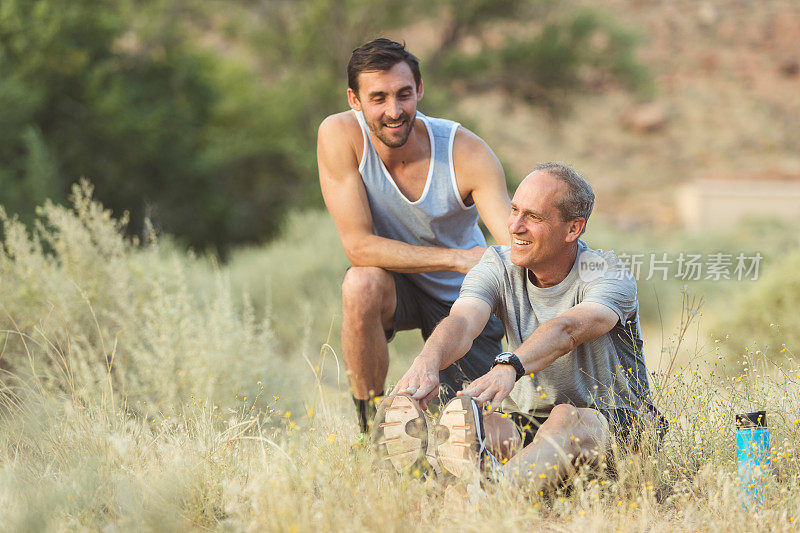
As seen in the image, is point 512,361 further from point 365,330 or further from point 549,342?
point 365,330

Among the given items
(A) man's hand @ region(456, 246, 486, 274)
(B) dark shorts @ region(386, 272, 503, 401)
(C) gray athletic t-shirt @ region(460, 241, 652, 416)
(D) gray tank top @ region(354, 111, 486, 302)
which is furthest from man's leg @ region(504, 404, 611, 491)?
(D) gray tank top @ region(354, 111, 486, 302)

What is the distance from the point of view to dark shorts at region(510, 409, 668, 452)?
11.0ft

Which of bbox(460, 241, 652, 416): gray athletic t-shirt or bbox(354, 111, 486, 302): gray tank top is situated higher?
bbox(354, 111, 486, 302): gray tank top

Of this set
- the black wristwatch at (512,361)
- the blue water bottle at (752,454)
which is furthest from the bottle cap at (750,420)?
the black wristwatch at (512,361)

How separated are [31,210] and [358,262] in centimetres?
1006

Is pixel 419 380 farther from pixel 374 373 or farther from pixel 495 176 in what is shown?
pixel 495 176

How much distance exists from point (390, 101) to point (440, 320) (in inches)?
44.9

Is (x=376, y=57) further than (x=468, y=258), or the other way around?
(x=376, y=57)

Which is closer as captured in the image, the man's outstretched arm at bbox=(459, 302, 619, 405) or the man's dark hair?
the man's outstretched arm at bbox=(459, 302, 619, 405)

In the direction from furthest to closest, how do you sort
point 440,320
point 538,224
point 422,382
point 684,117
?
point 684,117, point 440,320, point 538,224, point 422,382

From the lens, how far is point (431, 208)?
14.5 ft

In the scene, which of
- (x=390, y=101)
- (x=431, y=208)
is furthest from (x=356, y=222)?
(x=390, y=101)

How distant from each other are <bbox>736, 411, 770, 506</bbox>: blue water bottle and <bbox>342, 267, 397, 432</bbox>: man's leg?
5.67ft

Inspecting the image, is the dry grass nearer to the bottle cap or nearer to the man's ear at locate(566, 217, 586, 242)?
the bottle cap
